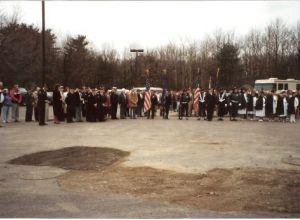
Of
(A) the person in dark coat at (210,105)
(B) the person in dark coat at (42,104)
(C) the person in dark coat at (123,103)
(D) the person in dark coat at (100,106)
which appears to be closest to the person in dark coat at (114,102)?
(C) the person in dark coat at (123,103)

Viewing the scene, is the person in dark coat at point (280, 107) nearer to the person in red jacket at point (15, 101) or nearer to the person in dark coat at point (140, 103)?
the person in dark coat at point (140, 103)

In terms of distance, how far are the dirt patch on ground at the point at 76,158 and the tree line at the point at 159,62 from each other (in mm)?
38756

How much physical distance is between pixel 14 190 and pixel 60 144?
21.0 feet

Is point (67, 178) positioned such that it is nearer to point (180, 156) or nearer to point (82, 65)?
point (180, 156)

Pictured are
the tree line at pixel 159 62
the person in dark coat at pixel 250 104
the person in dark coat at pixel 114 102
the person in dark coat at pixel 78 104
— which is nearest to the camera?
the person in dark coat at pixel 78 104

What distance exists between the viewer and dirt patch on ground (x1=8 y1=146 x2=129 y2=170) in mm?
11148

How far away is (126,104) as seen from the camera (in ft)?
94.2

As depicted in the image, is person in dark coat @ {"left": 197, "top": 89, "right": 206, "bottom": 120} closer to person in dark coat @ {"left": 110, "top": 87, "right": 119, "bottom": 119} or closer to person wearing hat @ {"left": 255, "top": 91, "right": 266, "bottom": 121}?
person wearing hat @ {"left": 255, "top": 91, "right": 266, "bottom": 121}

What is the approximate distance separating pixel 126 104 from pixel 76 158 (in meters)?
16.9

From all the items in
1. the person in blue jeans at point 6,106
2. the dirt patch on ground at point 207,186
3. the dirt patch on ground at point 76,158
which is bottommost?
the dirt patch on ground at point 207,186

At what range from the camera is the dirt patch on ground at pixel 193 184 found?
761 cm

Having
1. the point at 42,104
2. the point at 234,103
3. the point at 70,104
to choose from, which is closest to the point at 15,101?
the point at 42,104

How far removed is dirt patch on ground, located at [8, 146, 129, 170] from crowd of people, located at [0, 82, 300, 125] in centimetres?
1002

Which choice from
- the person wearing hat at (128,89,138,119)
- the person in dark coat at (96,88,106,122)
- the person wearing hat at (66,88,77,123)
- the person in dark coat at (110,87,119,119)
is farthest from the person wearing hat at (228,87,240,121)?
the person wearing hat at (66,88,77,123)
